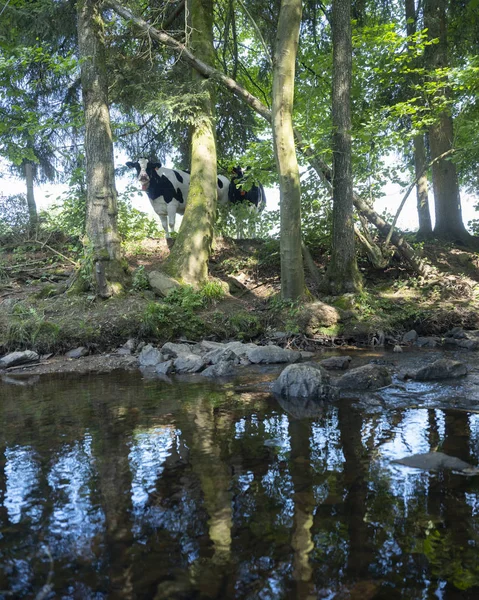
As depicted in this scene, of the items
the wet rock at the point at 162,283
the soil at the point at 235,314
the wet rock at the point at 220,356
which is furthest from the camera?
the wet rock at the point at 162,283

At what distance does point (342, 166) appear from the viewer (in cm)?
1077

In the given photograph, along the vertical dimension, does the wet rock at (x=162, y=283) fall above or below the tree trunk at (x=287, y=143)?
below

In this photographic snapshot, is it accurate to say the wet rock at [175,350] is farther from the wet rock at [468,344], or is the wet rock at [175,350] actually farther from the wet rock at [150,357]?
the wet rock at [468,344]

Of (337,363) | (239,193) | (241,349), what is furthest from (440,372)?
(239,193)

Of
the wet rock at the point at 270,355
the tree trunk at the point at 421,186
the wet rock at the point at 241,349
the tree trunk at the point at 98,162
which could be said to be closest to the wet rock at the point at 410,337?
the wet rock at the point at 270,355

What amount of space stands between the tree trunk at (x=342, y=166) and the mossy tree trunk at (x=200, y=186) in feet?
→ 8.84

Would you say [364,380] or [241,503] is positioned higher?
[364,380]

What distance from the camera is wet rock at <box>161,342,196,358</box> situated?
26.9 feet

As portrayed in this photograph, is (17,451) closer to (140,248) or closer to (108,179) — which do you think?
(108,179)

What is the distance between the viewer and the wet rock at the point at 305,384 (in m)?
5.46

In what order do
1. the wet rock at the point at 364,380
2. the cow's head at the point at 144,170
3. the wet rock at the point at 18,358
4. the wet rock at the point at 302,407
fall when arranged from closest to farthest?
1. the wet rock at the point at 302,407
2. the wet rock at the point at 364,380
3. the wet rock at the point at 18,358
4. the cow's head at the point at 144,170

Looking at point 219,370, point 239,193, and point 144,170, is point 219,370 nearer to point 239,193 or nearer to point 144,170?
point 144,170

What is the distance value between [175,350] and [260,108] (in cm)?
568

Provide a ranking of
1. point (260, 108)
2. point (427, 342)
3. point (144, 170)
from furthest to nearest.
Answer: point (144, 170) → point (260, 108) → point (427, 342)
